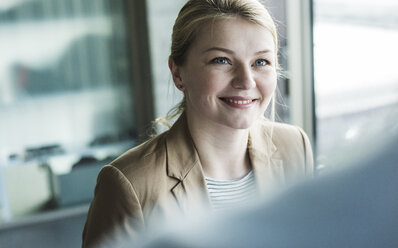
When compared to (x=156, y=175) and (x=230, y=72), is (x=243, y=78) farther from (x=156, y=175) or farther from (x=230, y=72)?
(x=156, y=175)

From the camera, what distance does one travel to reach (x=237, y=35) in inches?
32.1

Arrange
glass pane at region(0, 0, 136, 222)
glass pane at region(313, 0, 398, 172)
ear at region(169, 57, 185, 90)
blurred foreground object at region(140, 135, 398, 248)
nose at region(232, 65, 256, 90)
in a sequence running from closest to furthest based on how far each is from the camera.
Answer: blurred foreground object at region(140, 135, 398, 248) → nose at region(232, 65, 256, 90) → ear at region(169, 57, 185, 90) → glass pane at region(313, 0, 398, 172) → glass pane at region(0, 0, 136, 222)

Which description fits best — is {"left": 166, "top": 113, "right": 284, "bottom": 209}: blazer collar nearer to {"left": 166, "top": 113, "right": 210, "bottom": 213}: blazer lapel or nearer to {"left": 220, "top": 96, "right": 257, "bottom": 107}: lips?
{"left": 166, "top": 113, "right": 210, "bottom": 213}: blazer lapel

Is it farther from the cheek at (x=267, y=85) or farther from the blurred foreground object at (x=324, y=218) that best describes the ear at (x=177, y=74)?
the blurred foreground object at (x=324, y=218)

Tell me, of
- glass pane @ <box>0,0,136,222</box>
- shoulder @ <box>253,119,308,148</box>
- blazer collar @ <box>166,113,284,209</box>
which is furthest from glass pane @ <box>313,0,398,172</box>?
glass pane @ <box>0,0,136,222</box>

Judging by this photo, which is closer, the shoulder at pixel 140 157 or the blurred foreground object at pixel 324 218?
the blurred foreground object at pixel 324 218

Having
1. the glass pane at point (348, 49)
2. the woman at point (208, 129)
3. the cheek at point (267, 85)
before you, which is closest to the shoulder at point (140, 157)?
the woman at point (208, 129)

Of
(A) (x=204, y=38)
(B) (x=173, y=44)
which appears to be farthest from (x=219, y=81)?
(B) (x=173, y=44)

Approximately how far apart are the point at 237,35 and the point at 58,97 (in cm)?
239

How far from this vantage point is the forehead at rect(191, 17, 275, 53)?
80 centimetres

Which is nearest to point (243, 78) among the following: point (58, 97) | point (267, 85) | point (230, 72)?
point (230, 72)

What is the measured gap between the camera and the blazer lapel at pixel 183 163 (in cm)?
88

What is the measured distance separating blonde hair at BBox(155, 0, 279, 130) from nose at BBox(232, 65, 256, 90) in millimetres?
113

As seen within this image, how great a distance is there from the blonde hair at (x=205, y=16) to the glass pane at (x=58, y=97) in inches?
81.8
